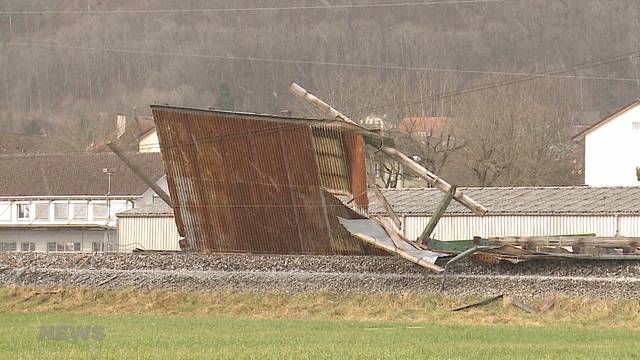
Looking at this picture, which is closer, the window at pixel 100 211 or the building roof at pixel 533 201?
the building roof at pixel 533 201

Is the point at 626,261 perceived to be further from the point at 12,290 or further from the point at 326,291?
the point at 12,290

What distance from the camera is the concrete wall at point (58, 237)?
68.5m

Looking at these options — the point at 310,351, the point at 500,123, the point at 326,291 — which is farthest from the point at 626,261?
the point at 500,123

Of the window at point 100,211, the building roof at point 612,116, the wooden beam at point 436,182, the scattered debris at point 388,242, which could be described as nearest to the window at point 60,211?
the window at point 100,211

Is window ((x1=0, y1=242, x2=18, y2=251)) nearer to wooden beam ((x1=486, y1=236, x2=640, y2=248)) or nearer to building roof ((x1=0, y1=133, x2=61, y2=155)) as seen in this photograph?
building roof ((x1=0, y1=133, x2=61, y2=155))

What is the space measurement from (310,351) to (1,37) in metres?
186

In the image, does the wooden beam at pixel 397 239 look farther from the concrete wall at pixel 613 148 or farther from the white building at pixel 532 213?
the concrete wall at pixel 613 148

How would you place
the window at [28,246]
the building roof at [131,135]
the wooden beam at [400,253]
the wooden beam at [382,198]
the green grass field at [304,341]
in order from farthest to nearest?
the building roof at [131,135], the window at [28,246], the wooden beam at [382,198], the wooden beam at [400,253], the green grass field at [304,341]

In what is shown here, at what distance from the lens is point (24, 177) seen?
258 ft

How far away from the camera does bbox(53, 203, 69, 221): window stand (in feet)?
235

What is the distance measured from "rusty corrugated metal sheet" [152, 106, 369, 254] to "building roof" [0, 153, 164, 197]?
30.4 metres

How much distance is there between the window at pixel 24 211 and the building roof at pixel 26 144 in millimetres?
29905

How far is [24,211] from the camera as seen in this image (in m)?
73.2

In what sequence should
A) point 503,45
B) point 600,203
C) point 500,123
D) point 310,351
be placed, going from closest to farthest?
point 310,351
point 600,203
point 500,123
point 503,45
